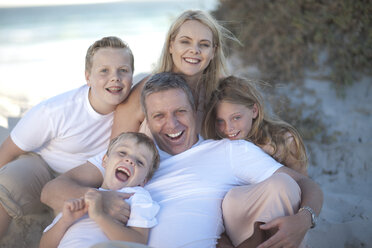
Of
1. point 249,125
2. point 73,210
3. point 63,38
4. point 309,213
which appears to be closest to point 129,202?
point 73,210

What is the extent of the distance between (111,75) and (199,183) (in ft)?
4.11

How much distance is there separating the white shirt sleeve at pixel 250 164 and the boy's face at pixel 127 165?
566 millimetres

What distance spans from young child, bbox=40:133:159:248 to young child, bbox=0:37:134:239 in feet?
2.66

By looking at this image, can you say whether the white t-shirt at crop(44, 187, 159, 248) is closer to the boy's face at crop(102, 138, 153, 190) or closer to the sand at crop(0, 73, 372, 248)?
the boy's face at crop(102, 138, 153, 190)

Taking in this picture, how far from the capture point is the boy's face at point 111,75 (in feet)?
10.6

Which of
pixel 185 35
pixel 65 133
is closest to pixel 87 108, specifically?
pixel 65 133

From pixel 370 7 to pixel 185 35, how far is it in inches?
128

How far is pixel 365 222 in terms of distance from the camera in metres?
→ 3.23

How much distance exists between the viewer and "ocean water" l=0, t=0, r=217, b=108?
8.27 metres

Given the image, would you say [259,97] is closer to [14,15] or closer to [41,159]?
[41,159]

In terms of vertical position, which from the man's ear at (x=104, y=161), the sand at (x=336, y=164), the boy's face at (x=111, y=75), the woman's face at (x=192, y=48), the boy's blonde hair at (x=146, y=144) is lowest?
the sand at (x=336, y=164)

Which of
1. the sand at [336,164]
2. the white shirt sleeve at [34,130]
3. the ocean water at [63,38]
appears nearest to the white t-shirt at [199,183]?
the white shirt sleeve at [34,130]

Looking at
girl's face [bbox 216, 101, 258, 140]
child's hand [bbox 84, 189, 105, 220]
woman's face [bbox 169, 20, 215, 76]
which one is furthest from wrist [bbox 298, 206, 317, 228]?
woman's face [bbox 169, 20, 215, 76]

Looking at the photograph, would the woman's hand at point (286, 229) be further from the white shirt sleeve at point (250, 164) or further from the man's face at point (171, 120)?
the man's face at point (171, 120)
